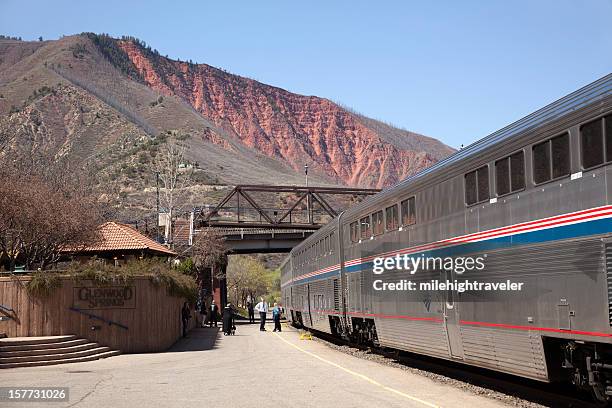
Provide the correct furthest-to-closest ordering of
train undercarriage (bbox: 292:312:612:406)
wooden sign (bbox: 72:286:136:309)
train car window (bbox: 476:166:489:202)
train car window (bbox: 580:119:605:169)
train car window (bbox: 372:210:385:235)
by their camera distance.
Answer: wooden sign (bbox: 72:286:136:309)
train car window (bbox: 372:210:385:235)
train car window (bbox: 476:166:489:202)
train undercarriage (bbox: 292:312:612:406)
train car window (bbox: 580:119:605:169)

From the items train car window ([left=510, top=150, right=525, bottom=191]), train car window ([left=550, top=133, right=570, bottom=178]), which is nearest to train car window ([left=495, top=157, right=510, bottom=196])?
train car window ([left=510, top=150, right=525, bottom=191])

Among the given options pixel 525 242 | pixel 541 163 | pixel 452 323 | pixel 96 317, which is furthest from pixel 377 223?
pixel 96 317

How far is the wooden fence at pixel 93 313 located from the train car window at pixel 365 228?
312 inches

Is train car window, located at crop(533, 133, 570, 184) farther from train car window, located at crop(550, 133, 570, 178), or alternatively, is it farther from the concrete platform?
the concrete platform

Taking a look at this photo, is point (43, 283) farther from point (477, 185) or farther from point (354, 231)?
point (477, 185)

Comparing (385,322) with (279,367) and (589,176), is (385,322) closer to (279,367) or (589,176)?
(279,367)

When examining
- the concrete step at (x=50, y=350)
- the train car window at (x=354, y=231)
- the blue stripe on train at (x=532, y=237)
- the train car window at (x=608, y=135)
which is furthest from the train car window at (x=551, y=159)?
the concrete step at (x=50, y=350)

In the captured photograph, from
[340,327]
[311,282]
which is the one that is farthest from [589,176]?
[311,282]

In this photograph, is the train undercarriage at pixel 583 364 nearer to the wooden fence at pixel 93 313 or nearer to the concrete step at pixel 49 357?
the concrete step at pixel 49 357

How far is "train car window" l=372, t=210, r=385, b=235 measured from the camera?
20.1 meters

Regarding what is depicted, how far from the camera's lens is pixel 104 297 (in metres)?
25.4

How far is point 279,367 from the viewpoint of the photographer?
20.0 metres

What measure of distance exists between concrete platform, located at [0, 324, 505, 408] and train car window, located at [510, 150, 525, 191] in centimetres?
339

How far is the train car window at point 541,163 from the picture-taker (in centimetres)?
1130
